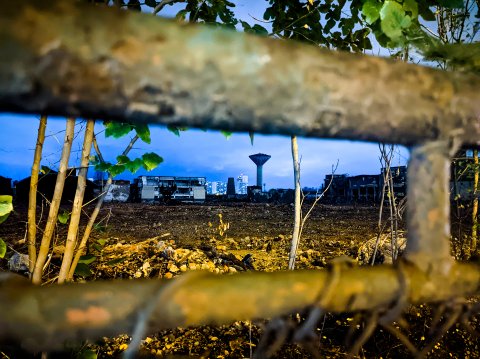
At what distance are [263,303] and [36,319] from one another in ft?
1.08

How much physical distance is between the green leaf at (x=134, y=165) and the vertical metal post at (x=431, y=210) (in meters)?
1.42

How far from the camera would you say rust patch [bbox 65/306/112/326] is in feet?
1.44

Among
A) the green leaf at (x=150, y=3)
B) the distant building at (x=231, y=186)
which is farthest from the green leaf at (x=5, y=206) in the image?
the distant building at (x=231, y=186)

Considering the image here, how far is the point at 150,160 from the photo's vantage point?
170 cm

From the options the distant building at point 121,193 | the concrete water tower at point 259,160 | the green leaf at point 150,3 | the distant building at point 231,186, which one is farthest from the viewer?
the concrete water tower at point 259,160

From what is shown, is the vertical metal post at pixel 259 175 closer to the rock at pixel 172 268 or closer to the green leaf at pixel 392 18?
the rock at pixel 172 268

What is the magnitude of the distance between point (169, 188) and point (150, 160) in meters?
28.0

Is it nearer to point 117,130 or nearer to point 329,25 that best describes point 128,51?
point 117,130

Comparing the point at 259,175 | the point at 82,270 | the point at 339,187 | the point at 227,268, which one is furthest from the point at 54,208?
the point at 259,175

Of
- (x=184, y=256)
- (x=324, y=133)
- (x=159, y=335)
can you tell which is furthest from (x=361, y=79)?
(x=184, y=256)

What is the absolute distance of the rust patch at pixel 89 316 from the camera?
17.3 inches

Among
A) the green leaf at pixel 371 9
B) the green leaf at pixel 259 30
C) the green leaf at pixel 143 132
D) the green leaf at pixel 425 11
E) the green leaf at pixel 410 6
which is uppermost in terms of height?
the green leaf at pixel 259 30

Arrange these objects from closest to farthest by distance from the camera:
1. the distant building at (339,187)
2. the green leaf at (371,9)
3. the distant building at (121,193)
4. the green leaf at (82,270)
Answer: the green leaf at (371,9) < the green leaf at (82,270) < the distant building at (121,193) < the distant building at (339,187)

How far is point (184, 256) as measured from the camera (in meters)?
4.93
